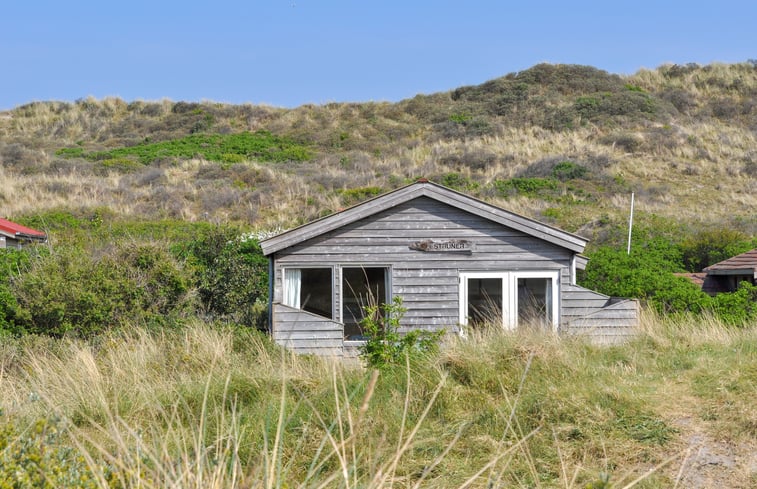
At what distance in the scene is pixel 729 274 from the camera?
52.2 feet

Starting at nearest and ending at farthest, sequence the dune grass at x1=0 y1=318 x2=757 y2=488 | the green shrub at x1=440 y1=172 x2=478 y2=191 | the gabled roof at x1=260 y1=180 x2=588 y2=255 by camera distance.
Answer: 1. the dune grass at x1=0 y1=318 x2=757 y2=488
2. the gabled roof at x1=260 y1=180 x2=588 y2=255
3. the green shrub at x1=440 y1=172 x2=478 y2=191

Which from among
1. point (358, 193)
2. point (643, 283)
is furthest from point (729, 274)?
point (358, 193)

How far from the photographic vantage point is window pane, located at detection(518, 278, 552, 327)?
1337 cm

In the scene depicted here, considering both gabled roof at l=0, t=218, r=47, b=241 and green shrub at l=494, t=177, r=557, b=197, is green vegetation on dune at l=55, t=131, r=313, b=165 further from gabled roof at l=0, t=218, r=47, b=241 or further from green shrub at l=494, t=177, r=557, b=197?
gabled roof at l=0, t=218, r=47, b=241

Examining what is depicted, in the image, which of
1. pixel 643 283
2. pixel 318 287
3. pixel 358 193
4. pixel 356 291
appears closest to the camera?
pixel 318 287

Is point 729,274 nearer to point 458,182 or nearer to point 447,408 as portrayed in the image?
point 447,408

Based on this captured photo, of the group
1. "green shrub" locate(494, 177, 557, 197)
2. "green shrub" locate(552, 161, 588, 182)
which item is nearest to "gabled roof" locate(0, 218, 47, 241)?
"green shrub" locate(494, 177, 557, 197)

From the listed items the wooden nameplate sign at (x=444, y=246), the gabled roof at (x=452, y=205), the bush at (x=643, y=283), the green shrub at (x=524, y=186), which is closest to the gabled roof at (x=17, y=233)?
the gabled roof at (x=452, y=205)

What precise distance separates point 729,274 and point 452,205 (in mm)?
6902

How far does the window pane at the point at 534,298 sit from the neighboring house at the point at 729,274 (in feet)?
15.7

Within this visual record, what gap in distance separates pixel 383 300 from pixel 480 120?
3213 centimetres

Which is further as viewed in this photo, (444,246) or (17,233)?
(17,233)

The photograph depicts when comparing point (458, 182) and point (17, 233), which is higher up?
point (458, 182)

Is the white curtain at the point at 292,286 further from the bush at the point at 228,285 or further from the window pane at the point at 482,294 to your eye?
the window pane at the point at 482,294
